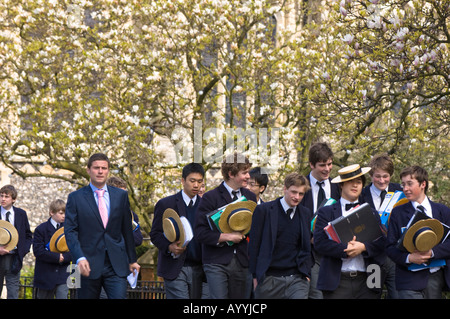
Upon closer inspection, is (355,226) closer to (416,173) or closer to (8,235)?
(416,173)

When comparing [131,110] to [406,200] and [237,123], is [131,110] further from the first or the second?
[406,200]

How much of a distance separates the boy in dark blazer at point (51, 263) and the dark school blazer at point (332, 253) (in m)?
4.89

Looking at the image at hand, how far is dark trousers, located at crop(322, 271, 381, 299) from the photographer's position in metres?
7.74

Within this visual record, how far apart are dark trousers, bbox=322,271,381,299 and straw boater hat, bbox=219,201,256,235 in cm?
134

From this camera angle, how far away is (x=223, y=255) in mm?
8805

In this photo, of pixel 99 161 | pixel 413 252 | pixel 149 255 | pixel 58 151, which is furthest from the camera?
pixel 149 255

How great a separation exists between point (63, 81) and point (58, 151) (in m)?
1.66

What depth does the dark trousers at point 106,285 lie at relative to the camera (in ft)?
26.6

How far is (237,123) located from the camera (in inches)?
837

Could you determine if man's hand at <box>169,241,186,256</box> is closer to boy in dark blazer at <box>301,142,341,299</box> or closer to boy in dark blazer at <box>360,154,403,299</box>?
boy in dark blazer at <box>301,142,341,299</box>

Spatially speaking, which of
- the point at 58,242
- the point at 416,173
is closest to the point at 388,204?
the point at 416,173

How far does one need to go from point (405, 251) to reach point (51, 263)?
5.81 metres

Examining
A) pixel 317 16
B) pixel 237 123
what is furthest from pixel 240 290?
pixel 317 16
